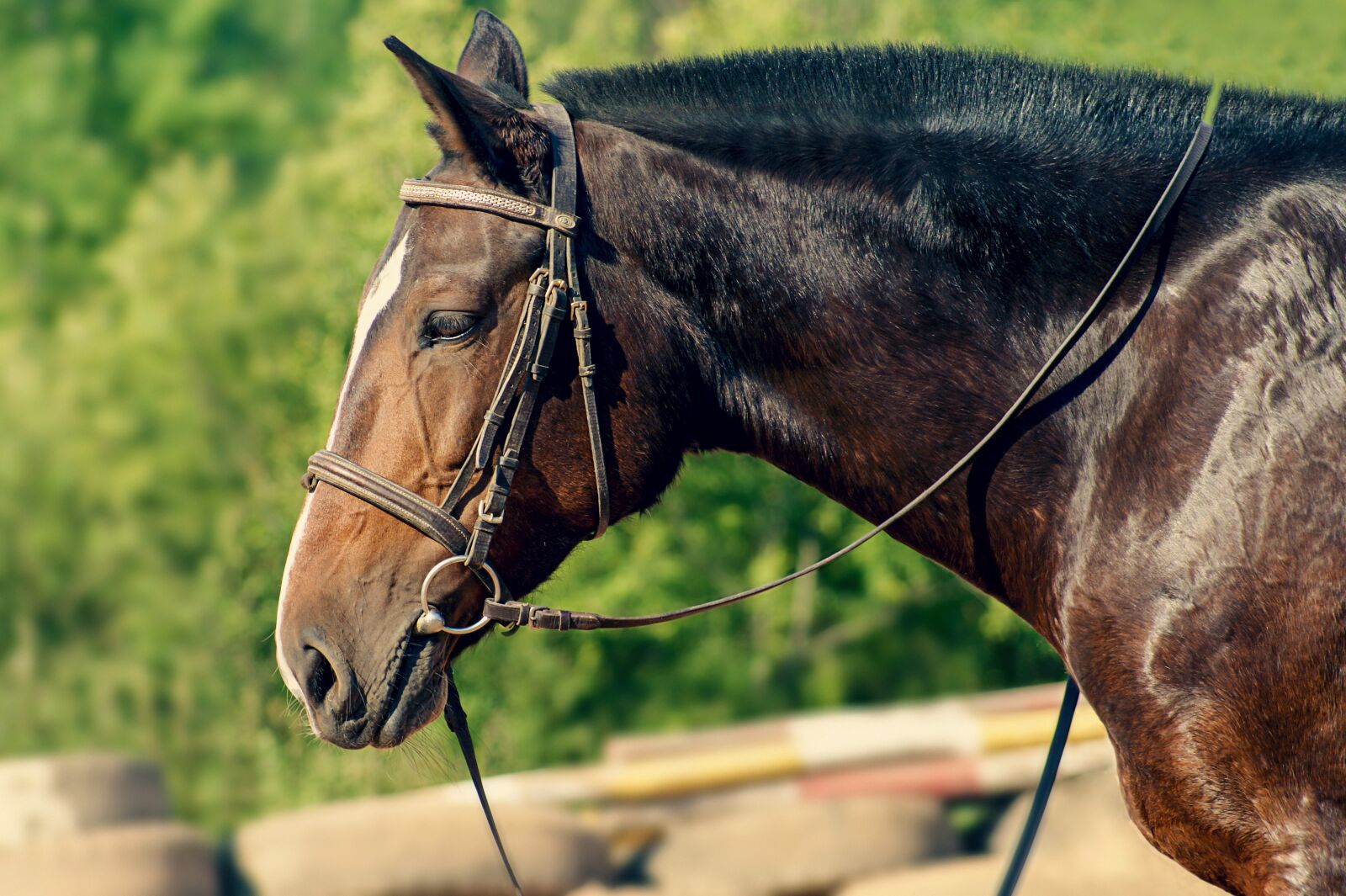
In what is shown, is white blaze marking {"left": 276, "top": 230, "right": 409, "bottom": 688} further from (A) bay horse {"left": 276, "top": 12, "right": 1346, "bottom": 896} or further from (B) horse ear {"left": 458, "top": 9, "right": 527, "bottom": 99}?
(B) horse ear {"left": 458, "top": 9, "right": 527, "bottom": 99}

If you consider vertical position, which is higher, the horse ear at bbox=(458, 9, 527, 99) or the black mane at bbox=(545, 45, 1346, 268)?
the horse ear at bbox=(458, 9, 527, 99)

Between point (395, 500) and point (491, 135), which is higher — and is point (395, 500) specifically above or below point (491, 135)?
below

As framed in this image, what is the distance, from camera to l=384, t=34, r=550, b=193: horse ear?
2559mm

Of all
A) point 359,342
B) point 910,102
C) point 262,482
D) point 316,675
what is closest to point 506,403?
point 359,342

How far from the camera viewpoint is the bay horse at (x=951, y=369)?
2342 mm

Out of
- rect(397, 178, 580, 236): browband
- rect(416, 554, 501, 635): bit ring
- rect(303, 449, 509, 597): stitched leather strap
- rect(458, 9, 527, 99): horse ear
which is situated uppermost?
rect(458, 9, 527, 99): horse ear

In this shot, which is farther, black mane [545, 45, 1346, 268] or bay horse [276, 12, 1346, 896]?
black mane [545, 45, 1346, 268]

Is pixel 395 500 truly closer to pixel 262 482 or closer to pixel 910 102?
pixel 910 102

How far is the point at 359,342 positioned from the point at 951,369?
1156 mm

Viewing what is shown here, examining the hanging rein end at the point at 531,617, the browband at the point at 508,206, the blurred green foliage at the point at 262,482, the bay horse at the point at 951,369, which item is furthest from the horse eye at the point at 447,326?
the blurred green foliage at the point at 262,482

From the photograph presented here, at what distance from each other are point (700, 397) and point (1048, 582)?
777 mm

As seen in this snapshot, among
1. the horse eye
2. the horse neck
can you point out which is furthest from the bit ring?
the horse neck

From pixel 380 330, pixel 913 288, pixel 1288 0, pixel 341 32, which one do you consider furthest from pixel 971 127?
pixel 341 32

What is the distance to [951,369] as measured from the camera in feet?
8.52
